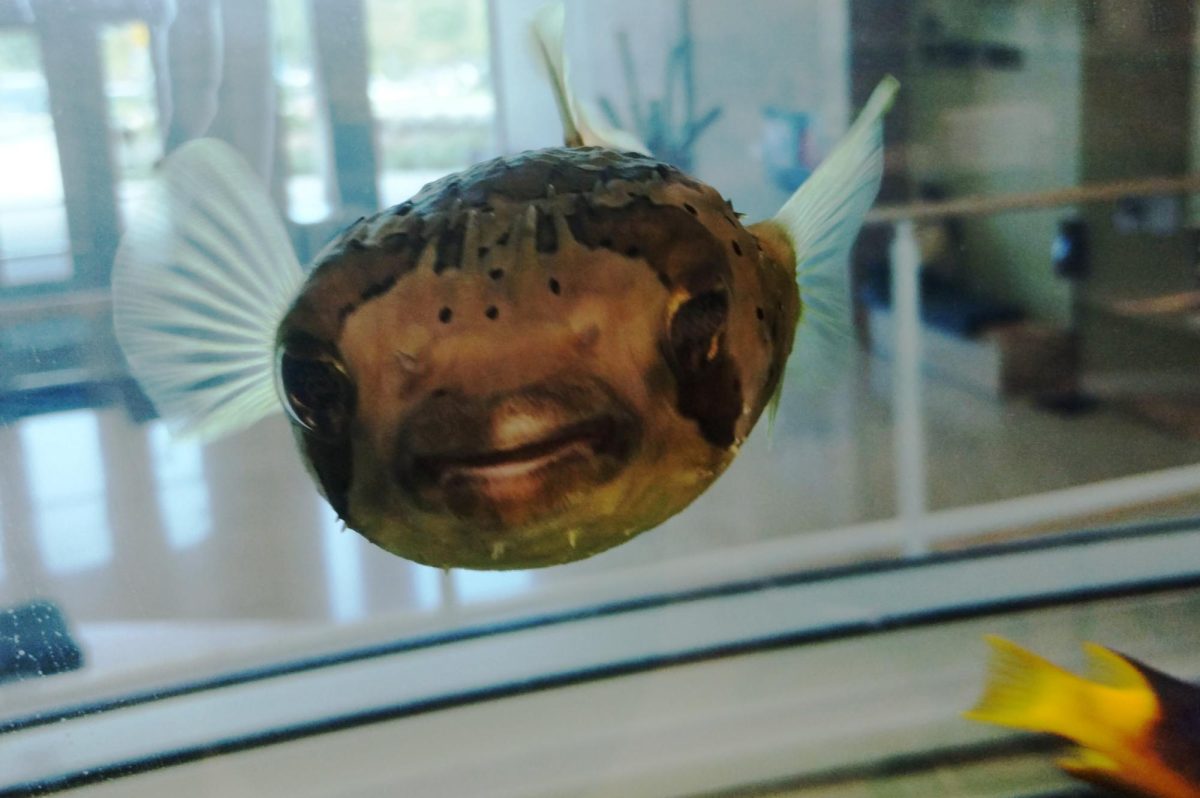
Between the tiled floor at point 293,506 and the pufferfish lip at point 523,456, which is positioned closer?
the pufferfish lip at point 523,456

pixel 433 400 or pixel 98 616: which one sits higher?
pixel 433 400

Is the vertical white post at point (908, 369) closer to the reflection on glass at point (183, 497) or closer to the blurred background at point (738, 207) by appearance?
the blurred background at point (738, 207)

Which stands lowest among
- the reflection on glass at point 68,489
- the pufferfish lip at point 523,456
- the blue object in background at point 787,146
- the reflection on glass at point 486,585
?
the reflection on glass at point 486,585

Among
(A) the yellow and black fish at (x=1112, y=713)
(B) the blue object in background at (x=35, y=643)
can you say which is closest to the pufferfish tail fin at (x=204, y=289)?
(B) the blue object in background at (x=35, y=643)

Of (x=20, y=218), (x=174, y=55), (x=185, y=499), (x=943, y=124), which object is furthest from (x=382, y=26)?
(x=943, y=124)

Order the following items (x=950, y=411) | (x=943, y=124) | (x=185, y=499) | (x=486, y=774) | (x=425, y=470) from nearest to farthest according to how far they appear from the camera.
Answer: (x=425, y=470) → (x=486, y=774) → (x=185, y=499) → (x=943, y=124) → (x=950, y=411)

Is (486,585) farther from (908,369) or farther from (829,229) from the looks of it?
(829,229)

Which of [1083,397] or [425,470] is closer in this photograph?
[425,470]

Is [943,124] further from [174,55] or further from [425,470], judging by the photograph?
[425,470]
